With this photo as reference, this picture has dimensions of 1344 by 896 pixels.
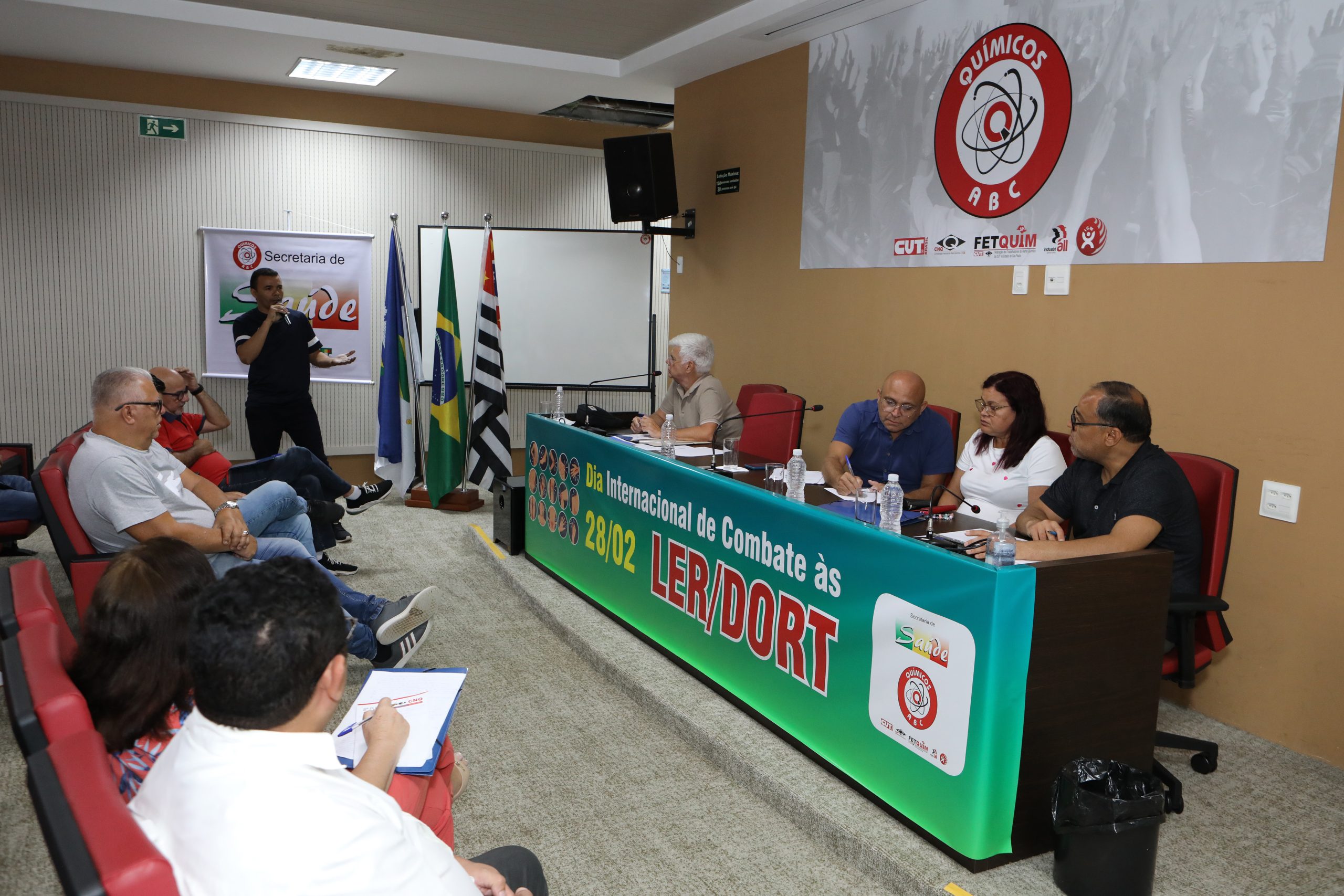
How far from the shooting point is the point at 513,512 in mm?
4930

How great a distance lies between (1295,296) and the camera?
295cm

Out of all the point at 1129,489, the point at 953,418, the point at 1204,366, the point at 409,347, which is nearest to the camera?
the point at 1129,489

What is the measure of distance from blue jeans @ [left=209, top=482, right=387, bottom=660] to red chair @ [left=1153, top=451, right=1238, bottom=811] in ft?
8.62

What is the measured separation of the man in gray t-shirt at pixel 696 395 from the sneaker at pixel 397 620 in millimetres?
1320

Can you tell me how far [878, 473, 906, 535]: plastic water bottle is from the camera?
247 cm

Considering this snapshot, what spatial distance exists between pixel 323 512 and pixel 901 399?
2.74 metres

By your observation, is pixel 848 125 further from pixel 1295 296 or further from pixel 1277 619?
pixel 1277 619

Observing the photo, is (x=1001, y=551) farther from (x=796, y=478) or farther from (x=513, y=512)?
(x=513, y=512)

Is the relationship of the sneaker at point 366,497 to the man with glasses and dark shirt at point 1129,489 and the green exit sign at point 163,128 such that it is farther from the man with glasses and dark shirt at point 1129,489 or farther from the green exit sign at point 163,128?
the man with glasses and dark shirt at point 1129,489

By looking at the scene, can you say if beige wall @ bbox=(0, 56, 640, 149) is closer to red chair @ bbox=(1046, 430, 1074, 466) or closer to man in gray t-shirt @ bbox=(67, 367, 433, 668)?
man in gray t-shirt @ bbox=(67, 367, 433, 668)

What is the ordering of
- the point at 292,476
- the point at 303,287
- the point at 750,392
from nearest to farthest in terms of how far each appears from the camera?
1. the point at 292,476
2. the point at 750,392
3. the point at 303,287

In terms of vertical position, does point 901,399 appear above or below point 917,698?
above

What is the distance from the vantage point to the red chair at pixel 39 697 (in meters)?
1.24

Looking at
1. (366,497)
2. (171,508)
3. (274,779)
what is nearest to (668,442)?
(171,508)
